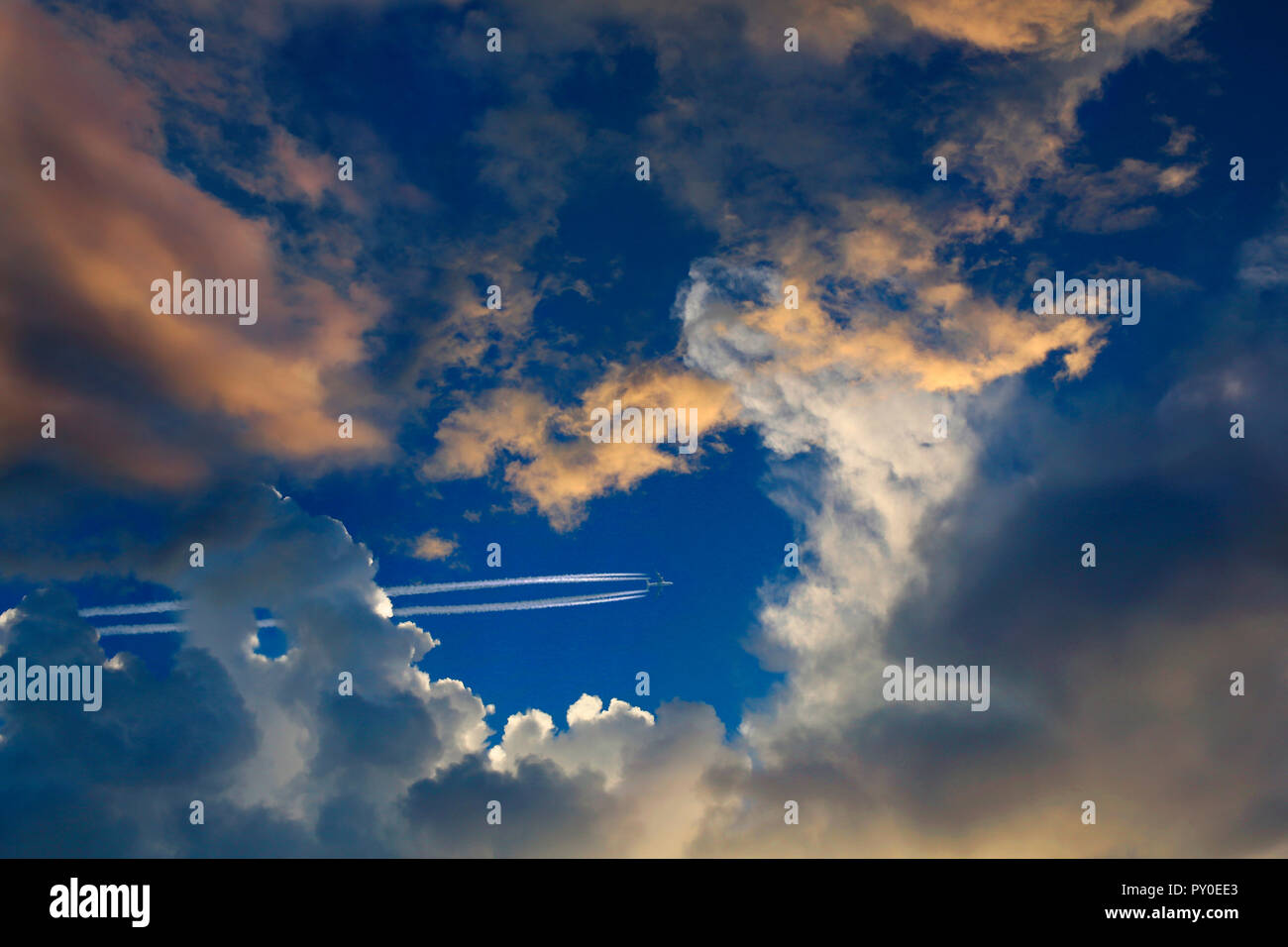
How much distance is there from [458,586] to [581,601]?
27.1m

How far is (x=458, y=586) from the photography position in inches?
5551

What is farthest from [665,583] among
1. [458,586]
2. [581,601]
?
[458,586]

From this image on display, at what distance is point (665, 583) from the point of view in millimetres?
155750
